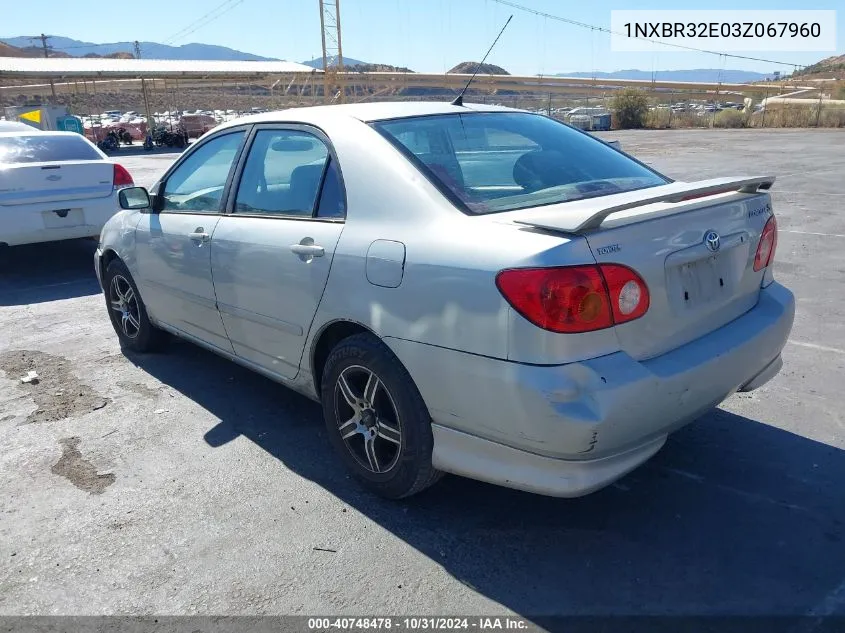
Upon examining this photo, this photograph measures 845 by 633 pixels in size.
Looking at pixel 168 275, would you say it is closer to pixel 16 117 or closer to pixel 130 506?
pixel 130 506

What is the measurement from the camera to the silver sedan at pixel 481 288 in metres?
2.45

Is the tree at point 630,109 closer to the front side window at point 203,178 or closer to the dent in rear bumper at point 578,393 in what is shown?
the front side window at point 203,178

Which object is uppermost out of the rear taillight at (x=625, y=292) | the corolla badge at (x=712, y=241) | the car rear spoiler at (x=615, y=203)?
the car rear spoiler at (x=615, y=203)

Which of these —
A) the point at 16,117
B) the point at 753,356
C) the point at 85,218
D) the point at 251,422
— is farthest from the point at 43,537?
the point at 16,117

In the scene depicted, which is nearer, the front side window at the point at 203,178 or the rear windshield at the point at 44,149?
the front side window at the point at 203,178

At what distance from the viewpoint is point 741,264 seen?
9.92 ft

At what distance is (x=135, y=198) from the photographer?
458cm

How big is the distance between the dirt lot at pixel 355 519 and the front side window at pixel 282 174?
1247mm

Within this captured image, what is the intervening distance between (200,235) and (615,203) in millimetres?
2396

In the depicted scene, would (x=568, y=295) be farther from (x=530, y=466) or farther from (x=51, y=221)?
(x=51, y=221)

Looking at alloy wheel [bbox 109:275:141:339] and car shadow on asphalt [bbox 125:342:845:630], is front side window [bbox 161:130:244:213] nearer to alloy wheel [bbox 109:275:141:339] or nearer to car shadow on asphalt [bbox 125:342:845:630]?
alloy wheel [bbox 109:275:141:339]

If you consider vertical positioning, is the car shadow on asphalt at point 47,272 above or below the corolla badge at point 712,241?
below

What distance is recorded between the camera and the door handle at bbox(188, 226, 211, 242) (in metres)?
3.97

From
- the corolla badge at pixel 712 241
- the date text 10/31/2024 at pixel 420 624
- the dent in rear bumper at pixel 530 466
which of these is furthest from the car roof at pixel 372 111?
the date text 10/31/2024 at pixel 420 624
